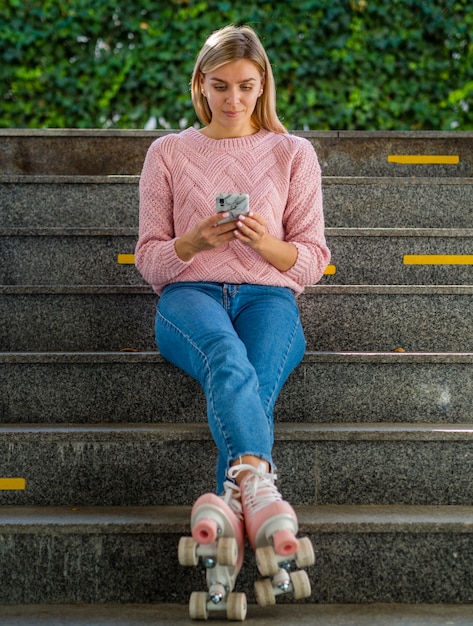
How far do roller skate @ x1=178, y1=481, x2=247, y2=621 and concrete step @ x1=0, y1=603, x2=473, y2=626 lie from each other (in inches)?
1.8

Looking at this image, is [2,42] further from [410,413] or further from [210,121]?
[410,413]

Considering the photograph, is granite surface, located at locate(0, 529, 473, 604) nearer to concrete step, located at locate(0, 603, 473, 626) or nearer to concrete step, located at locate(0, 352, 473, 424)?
concrete step, located at locate(0, 603, 473, 626)

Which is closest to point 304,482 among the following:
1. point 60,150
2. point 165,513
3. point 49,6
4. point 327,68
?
point 165,513

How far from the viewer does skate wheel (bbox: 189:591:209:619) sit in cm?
199

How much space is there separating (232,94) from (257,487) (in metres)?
1.27

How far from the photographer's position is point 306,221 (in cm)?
273

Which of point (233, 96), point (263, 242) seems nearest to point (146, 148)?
point (233, 96)

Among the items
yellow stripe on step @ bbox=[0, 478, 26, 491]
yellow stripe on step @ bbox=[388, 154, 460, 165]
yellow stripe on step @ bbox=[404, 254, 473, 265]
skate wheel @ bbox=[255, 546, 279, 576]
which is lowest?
skate wheel @ bbox=[255, 546, 279, 576]

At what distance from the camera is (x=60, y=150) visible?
4020 mm

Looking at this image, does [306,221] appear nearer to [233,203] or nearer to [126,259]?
[233,203]

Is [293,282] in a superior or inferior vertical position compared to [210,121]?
inferior

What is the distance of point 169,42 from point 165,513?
3.12 m

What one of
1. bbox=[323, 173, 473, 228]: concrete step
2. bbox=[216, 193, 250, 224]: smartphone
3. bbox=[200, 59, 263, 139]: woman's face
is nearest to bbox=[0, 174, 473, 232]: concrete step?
bbox=[323, 173, 473, 228]: concrete step

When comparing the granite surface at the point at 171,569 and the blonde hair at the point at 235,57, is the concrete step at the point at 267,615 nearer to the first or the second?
the granite surface at the point at 171,569
